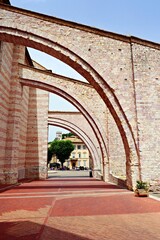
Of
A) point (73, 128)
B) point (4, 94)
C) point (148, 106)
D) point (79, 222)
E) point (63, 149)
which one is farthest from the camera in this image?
point (63, 149)

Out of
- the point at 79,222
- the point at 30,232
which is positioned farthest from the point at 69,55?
the point at 30,232

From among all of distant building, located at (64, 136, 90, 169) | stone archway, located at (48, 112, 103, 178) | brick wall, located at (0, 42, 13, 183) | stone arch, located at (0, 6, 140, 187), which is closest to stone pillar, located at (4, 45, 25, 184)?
brick wall, located at (0, 42, 13, 183)

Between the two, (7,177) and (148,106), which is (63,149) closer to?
(7,177)

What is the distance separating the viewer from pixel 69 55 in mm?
7754

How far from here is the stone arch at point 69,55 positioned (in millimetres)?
7590

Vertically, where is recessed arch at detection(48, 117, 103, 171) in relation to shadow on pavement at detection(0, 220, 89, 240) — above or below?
above

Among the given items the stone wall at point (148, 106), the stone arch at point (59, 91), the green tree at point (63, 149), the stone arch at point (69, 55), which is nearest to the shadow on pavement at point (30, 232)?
the stone arch at point (69, 55)

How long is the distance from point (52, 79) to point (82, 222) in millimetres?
10122

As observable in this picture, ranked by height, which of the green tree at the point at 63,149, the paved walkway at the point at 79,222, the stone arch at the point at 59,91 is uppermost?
the stone arch at the point at 59,91

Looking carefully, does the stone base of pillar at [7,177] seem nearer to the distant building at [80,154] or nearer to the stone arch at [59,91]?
the stone arch at [59,91]

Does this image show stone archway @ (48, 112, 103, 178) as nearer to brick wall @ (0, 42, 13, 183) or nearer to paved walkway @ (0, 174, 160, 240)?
brick wall @ (0, 42, 13, 183)

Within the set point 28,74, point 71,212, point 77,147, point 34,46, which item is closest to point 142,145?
point 71,212

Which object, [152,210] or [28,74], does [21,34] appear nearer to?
[28,74]

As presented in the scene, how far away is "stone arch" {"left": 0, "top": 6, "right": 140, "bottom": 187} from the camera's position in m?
7.59
